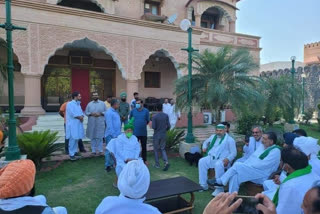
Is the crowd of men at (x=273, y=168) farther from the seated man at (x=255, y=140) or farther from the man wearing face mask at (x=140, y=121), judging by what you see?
the man wearing face mask at (x=140, y=121)

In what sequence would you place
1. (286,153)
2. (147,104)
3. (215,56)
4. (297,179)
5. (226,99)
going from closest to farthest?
(297,179) < (286,153) < (226,99) < (215,56) < (147,104)

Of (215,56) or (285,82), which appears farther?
(285,82)

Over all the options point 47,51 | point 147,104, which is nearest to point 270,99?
point 147,104

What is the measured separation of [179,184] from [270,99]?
25.1 feet

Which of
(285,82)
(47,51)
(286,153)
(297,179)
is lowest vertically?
(297,179)

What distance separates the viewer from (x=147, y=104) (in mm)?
13602

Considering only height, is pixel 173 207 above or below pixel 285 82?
below

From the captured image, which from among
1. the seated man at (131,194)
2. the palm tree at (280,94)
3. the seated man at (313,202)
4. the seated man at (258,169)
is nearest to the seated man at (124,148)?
the seated man at (258,169)

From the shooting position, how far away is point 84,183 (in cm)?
459

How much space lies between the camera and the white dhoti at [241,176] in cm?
377

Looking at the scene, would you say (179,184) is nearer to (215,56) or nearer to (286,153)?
(286,153)

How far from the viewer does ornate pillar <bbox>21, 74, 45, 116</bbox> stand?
9195 millimetres

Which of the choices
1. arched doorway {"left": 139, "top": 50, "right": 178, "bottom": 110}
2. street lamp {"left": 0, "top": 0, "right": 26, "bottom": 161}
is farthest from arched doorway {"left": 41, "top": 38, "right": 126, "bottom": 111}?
street lamp {"left": 0, "top": 0, "right": 26, "bottom": 161}

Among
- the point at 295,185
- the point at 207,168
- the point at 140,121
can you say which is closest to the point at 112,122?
the point at 140,121
